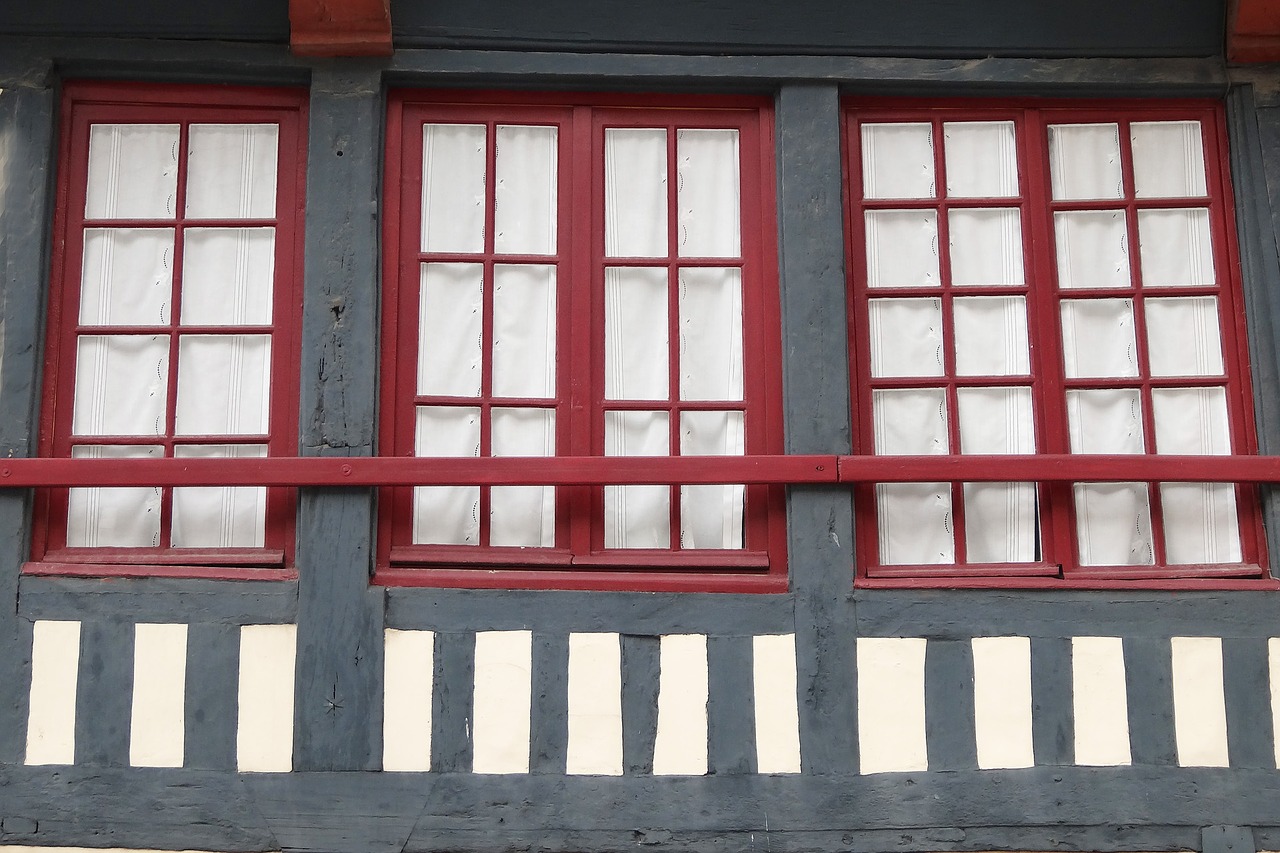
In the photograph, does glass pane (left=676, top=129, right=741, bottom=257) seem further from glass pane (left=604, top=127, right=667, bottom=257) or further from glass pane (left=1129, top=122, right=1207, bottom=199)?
glass pane (left=1129, top=122, right=1207, bottom=199)

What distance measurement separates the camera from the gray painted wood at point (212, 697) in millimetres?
3510

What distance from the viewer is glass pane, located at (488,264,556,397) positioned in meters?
3.81

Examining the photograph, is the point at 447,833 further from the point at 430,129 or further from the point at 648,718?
the point at 430,129

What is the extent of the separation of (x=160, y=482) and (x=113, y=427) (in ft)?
1.33

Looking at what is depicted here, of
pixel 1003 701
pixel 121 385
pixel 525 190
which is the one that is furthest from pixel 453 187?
pixel 1003 701

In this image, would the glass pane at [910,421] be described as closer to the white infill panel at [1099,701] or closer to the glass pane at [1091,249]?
the glass pane at [1091,249]

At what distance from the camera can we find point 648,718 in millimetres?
3535

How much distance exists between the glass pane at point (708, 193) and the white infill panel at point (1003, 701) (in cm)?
160

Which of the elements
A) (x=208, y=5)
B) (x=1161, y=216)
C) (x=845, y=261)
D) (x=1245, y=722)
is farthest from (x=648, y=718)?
(x=208, y=5)

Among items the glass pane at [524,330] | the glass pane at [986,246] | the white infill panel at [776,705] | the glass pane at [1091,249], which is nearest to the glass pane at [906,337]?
the glass pane at [986,246]

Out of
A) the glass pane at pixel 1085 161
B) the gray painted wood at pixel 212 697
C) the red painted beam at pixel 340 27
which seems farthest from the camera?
the glass pane at pixel 1085 161

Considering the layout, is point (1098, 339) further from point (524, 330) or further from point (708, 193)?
point (524, 330)

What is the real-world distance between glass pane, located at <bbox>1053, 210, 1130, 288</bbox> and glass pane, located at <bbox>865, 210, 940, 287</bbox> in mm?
442

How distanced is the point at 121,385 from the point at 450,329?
1.14 meters
